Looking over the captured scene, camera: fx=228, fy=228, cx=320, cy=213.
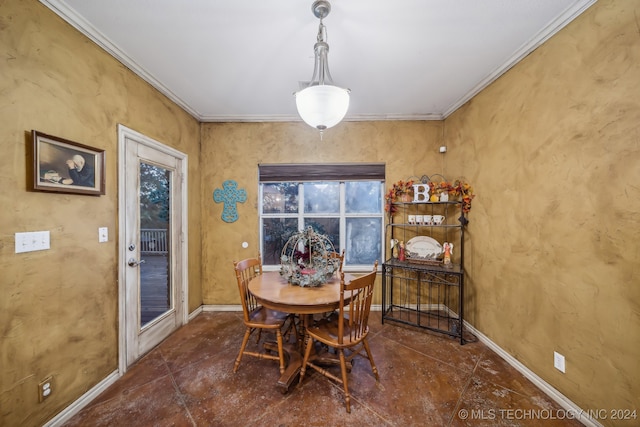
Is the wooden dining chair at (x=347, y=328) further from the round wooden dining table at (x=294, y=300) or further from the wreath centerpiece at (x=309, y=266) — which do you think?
the wreath centerpiece at (x=309, y=266)

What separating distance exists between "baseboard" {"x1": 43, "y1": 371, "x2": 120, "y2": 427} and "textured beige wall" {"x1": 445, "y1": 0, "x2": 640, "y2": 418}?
3499 millimetres

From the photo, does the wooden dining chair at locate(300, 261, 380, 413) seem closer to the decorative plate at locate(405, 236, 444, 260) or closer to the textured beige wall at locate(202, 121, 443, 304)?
the decorative plate at locate(405, 236, 444, 260)

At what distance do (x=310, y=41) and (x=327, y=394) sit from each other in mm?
2797

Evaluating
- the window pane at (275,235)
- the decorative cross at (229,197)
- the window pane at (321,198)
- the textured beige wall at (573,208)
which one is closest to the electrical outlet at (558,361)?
the textured beige wall at (573,208)

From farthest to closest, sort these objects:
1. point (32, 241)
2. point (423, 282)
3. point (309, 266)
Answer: point (423, 282), point (309, 266), point (32, 241)

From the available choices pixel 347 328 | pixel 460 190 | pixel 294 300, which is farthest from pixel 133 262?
pixel 460 190

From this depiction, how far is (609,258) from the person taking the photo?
142cm

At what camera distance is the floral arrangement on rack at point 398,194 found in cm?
304

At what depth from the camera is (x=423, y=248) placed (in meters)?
2.99

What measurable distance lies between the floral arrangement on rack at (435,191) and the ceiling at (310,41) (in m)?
1.04

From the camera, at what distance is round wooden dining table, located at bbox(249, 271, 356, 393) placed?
1725mm

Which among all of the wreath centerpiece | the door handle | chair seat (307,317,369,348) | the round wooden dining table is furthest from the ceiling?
chair seat (307,317,369,348)

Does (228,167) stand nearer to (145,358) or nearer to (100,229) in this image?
(100,229)

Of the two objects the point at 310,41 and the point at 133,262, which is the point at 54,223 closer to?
the point at 133,262
